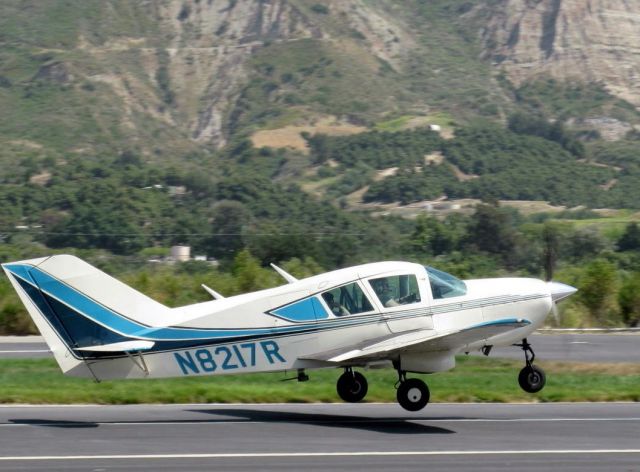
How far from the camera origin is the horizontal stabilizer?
14.2 m

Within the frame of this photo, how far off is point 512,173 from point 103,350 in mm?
102567

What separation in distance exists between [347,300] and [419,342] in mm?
1155

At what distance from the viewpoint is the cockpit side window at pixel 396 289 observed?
15.2m

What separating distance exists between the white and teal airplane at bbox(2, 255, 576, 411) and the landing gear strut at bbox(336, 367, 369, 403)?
1.06 meters

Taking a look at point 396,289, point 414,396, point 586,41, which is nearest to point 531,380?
point 414,396

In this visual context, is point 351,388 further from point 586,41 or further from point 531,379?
point 586,41

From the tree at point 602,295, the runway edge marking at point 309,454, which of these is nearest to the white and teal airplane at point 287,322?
the runway edge marking at point 309,454

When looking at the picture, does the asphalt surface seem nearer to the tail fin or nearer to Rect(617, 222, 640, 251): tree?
the tail fin

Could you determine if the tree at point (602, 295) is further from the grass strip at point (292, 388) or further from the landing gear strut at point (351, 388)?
the landing gear strut at point (351, 388)

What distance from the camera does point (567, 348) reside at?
90.3ft

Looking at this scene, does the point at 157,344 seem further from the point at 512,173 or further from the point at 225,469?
the point at 512,173

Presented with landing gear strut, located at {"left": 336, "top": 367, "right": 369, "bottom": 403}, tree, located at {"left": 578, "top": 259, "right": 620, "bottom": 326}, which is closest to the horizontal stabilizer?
landing gear strut, located at {"left": 336, "top": 367, "right": 369, "bottom": 403}

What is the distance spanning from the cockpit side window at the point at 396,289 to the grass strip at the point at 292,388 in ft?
8.35

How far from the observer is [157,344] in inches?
569
